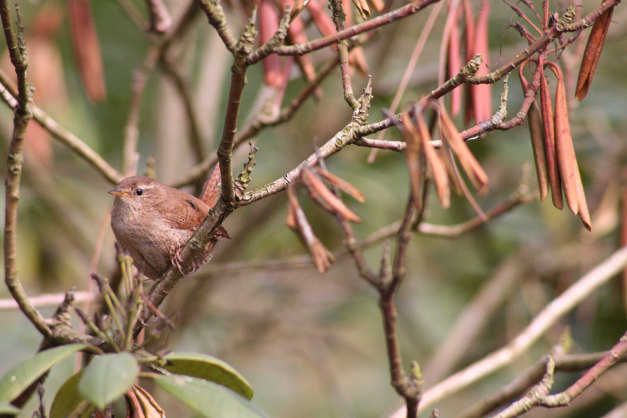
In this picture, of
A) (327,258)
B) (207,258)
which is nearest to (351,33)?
(327,258)

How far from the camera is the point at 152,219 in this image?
10.1 feet

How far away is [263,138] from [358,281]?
1428mm

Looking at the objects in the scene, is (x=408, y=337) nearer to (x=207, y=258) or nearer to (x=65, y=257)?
(x=65, y=257)

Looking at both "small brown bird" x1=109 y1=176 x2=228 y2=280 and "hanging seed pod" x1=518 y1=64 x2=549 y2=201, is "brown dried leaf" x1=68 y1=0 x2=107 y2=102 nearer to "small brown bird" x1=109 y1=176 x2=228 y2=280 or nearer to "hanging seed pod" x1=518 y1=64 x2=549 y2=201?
"small brown bird" x1=109 y1=176 x2=228 y2=280

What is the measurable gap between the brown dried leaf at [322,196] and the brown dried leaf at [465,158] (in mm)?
231

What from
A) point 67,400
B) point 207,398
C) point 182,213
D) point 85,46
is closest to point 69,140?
point 85,46

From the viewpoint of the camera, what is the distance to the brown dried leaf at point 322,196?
1.40m

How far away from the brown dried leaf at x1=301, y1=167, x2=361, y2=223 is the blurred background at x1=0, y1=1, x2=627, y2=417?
1.99m

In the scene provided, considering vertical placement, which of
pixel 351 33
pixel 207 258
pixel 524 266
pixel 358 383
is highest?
pixel 351 33

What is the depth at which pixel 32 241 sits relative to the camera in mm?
4848

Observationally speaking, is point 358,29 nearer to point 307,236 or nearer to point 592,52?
point 307,236

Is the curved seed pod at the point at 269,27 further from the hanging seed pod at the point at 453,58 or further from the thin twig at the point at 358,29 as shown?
the thin twig at the point at 358,29

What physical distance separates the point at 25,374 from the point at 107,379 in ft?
0.78

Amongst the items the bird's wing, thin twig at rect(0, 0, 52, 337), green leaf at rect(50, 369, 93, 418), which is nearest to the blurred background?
the bird's wing
